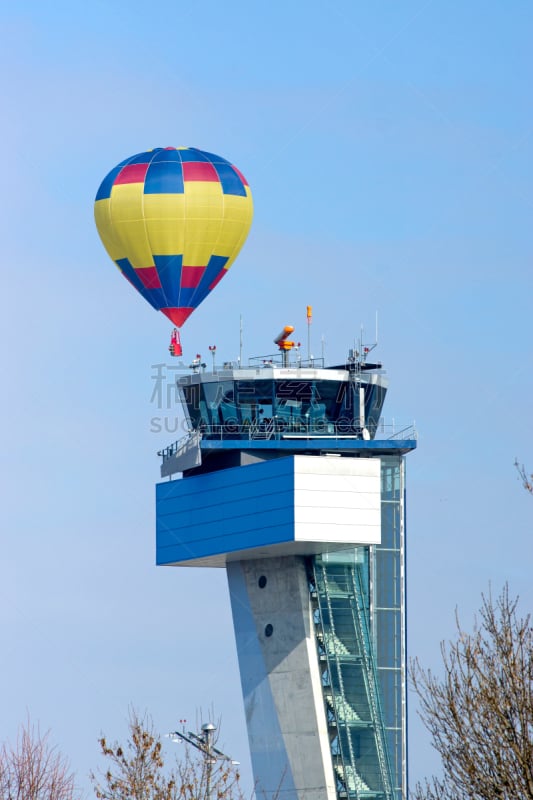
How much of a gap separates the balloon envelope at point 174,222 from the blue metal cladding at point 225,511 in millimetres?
9152

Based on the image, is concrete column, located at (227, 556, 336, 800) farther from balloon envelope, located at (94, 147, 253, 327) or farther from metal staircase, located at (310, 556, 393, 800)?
balloon envelope, located at (94, 147, 253, 327)

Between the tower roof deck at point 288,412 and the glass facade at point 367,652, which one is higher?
the tower roof deck at point 288,412

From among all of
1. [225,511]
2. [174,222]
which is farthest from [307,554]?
[174,222]

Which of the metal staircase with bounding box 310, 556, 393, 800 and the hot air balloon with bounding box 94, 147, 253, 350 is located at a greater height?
the hot air balloon with bounding box 94, 147, 253, 350

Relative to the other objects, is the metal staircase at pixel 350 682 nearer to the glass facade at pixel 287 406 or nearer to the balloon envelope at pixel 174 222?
the glass facade at pixel 287 406

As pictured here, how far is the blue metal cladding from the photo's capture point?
385ft

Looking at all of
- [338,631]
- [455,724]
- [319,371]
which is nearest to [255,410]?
[319,371]

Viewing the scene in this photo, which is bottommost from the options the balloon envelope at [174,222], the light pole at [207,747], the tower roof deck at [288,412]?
the light pole at [207,747]

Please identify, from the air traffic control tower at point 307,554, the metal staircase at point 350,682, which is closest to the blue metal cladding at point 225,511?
the air traffic control tower at point 307,554

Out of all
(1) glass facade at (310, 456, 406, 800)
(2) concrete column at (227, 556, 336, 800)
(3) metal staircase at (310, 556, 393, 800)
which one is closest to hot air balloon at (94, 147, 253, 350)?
(1) glass facade at (310, 456, 406, 800)

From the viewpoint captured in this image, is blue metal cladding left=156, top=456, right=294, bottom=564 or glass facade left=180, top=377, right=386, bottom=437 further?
glass facade left=180, top=377, right=386, bottom=437

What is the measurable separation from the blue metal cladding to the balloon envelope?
915cm

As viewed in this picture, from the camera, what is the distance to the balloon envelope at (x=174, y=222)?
120 m

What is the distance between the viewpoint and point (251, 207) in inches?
4865
